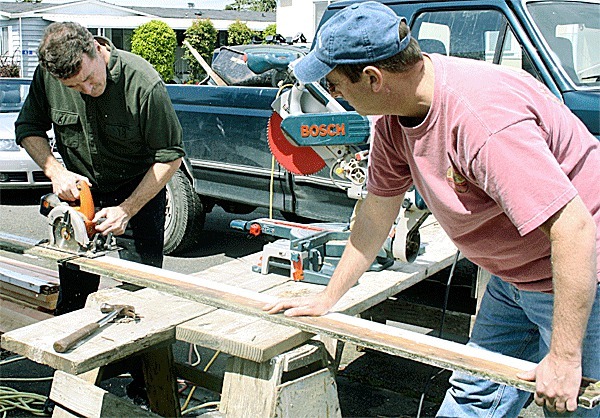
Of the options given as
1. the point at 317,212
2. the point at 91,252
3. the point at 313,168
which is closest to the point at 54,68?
the point at 91,252

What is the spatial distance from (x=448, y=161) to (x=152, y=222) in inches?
84.2

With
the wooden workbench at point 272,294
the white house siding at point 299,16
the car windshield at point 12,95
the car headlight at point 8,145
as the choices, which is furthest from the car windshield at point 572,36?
the white house siding at point 299,16

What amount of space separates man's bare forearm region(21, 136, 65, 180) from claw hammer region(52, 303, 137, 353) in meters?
1.13

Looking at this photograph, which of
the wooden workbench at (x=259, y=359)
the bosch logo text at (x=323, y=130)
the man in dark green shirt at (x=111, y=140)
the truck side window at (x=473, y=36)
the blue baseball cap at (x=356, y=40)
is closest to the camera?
the blue baseball cap at (x=356, y=40)

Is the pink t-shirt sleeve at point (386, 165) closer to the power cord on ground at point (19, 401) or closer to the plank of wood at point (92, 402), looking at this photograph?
the plank of wood at point (92, 402)

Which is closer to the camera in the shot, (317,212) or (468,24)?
(468,24)

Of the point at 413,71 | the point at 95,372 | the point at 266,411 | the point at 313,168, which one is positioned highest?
the point at 413,71

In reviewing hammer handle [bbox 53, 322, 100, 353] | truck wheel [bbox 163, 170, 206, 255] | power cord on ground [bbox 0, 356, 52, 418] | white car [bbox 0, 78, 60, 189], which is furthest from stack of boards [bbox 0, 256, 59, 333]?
white car [bbox 0, 78, 60, 189]

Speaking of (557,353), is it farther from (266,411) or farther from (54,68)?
(54,68)

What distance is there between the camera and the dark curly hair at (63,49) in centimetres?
315

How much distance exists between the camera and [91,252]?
3.40m

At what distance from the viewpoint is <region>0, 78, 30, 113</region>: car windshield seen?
9742 millimetres

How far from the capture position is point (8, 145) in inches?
338

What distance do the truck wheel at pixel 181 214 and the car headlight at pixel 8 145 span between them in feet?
10.2
